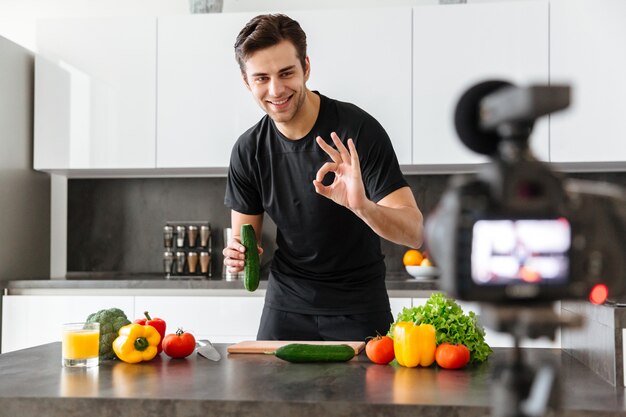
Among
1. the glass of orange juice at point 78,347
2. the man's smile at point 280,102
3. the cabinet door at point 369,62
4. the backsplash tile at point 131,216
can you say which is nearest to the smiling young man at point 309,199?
the man's smile at point 280,102

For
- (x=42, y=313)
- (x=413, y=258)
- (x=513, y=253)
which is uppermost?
(x=513, y=253)

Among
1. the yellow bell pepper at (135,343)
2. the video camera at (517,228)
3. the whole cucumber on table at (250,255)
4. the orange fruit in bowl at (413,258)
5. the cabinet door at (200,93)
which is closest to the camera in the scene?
the video camera at (517,228)

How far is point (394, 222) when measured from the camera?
2.12 meters

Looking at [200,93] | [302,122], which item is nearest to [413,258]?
[200,93]

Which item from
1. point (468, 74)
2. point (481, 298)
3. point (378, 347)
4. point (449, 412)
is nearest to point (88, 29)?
point (468, 74)

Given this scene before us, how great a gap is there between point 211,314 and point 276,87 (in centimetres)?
167

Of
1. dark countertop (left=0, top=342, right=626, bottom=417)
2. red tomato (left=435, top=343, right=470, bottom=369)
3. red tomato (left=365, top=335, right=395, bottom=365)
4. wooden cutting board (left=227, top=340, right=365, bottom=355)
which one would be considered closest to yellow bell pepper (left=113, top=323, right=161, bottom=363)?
dark countertop (left=0, top=342, right=626, bottom=417)

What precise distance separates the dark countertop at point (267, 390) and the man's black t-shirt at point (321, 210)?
0.58 metres

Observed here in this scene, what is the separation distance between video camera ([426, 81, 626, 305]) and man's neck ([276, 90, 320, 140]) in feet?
5.22

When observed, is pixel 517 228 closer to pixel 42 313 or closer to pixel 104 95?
pixel 42 313

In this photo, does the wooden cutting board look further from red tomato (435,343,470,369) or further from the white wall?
the white wall

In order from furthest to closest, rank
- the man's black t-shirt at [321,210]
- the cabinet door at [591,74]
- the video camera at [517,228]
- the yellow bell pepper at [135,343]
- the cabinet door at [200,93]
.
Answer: the cabinet door at [200,93] → the cabinet door at [591,74] → the man's black t-shirt at [321,210] → the yellow bell pepper at [135,343] → the video camera at [517,228]

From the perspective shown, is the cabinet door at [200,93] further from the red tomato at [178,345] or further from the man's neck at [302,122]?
the red tomato at [178,345]

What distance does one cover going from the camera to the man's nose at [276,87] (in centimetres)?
217
